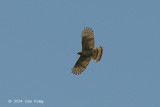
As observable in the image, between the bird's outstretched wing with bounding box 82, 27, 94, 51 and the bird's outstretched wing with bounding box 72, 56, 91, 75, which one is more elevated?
the bird's outstretched wing with bounding box 82, 27, 94, 51

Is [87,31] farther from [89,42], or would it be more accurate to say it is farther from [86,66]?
[86,66]

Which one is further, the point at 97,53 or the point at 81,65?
the point at 81,65

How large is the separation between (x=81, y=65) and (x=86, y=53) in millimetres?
1283

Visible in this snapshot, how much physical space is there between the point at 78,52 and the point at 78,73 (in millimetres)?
1976

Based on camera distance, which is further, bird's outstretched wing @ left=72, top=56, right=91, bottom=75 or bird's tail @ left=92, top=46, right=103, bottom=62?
bird's outstretched wing @ left=72, top=56, right=91, bottom=75

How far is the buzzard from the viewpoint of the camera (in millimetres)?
34406

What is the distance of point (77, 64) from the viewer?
116 ft

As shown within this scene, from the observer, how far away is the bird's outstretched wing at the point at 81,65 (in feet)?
115

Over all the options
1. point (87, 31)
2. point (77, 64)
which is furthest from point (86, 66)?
point (87, 31)

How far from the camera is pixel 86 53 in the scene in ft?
114

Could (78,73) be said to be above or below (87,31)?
below

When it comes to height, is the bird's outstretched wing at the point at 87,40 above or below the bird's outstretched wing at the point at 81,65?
above

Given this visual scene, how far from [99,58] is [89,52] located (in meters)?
1.14

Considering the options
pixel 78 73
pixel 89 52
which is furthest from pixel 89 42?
pixel 78 73
